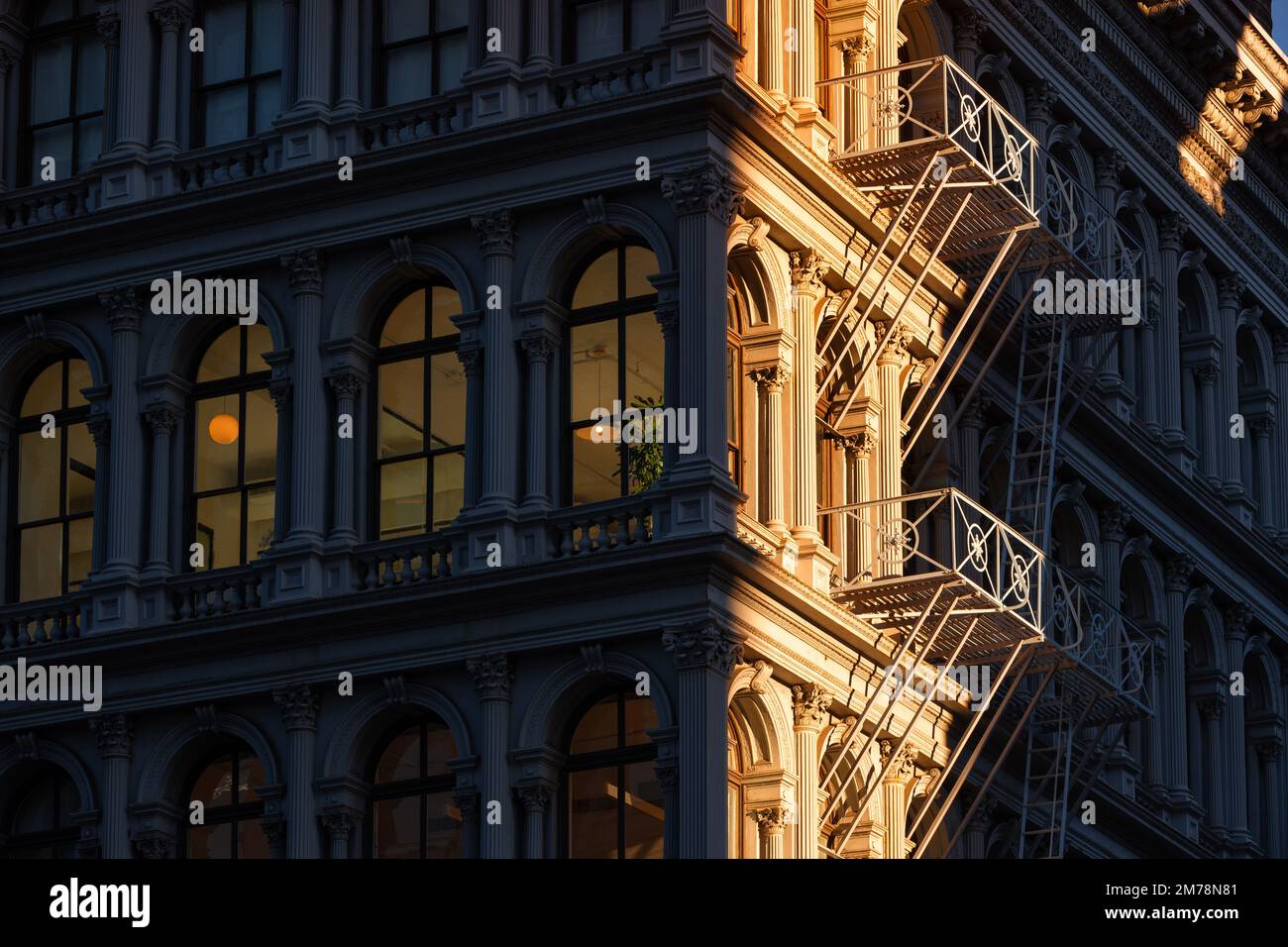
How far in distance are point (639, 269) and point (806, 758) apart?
19.0ft

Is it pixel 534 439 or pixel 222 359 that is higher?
pixel 222 359

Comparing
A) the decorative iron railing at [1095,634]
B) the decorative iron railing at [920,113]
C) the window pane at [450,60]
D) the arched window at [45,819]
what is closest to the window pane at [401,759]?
the arched window at [45,819]

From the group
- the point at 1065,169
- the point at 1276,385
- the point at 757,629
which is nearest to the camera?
the point at 757,629

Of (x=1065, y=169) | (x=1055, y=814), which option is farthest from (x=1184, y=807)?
(x=1065, y=169)

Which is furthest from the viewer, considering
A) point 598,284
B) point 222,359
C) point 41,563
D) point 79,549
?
point 41,563

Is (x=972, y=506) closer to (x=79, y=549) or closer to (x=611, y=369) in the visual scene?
(x=611, y=369)

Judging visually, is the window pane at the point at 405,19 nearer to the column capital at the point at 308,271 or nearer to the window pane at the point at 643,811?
the column capital at the point at 308,271

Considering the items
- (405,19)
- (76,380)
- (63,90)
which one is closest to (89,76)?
(63,90)

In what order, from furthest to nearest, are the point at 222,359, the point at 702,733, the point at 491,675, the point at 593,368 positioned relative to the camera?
the point at 222,359 → the point at 593,368 → the point at 491,675 → the point at 702,733

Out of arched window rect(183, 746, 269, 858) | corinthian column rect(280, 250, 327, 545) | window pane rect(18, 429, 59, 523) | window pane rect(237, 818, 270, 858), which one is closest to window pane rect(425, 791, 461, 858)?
window pane rect(237, 818, 270, 858)

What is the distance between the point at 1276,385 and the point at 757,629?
781 inches

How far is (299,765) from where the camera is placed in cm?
4194

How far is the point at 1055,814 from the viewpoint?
46688mm
